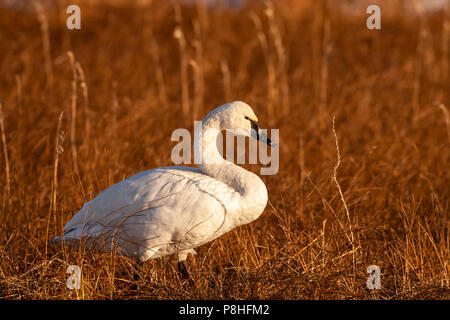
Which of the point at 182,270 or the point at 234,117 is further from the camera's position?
the point at 182,270

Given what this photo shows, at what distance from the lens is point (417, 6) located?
5.91 m

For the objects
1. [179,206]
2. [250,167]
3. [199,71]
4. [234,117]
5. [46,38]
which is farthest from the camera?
[199,71]

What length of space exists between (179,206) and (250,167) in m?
1.70

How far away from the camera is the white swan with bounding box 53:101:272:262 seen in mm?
2775

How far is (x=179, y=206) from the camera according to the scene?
9.09 feet

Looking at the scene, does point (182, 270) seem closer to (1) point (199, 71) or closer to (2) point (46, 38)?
(1) point (199, 71)

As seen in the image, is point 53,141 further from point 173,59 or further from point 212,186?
point 173,59

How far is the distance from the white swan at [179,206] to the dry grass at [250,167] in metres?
0.13

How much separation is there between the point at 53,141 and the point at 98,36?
4.24 metres

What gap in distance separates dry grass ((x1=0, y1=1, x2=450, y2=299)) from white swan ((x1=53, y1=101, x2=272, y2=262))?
13 cm

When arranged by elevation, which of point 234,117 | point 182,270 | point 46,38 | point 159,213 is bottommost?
point 182,270

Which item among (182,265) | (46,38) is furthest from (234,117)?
(46,38)
